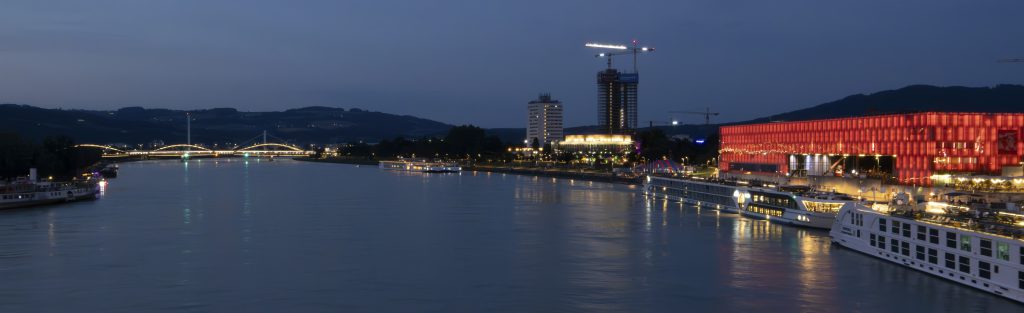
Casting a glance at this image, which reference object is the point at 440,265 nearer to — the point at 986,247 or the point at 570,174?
the point at 986,247

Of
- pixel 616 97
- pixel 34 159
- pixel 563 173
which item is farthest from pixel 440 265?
pixel 616 97

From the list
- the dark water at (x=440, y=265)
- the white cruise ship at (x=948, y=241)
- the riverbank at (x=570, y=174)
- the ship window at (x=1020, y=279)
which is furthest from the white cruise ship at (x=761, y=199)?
the riverbank at (x=570, y=174)

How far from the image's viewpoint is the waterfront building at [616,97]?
155 m

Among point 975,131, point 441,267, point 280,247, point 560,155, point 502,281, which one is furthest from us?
point 560,155

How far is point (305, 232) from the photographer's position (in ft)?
77.8

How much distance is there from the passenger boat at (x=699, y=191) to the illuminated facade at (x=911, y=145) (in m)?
6.49

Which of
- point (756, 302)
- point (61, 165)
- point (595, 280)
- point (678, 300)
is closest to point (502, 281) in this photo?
point (595, 280)

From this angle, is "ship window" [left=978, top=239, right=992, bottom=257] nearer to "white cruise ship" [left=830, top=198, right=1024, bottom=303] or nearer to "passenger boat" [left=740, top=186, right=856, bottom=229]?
"white cruise ship" [left=830, top=198, right=1024, bottom=303]

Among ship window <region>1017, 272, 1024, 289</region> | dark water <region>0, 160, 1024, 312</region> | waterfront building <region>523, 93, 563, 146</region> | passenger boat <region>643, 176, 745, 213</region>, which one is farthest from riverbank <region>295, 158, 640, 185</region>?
waterfront building <region>523, 93, 563, 146</region>

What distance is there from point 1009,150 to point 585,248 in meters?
20.3

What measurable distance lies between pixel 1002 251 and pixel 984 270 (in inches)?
23.6

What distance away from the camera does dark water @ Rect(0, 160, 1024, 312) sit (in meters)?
14.1

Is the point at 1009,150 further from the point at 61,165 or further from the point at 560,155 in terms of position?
the point at 560,155

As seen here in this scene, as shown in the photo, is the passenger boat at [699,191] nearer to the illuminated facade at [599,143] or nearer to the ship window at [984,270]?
the ship window at [984,270]
